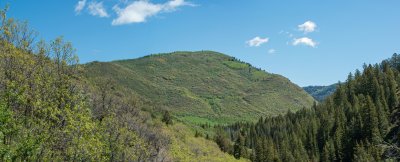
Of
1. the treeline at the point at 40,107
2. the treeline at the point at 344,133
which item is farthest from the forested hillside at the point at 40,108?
the treeline at the point at 344,133

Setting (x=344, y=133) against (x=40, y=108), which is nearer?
(x=40, y=108)

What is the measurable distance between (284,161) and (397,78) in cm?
7714

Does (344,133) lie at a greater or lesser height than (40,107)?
lesser

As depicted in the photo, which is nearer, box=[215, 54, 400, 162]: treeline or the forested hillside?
the forested hillside

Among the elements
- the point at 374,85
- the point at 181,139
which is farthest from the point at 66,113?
the point at 374,85

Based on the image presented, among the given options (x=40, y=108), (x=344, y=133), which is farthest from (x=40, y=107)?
(x=344, y=133)

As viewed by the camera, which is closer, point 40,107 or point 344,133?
point 40,107

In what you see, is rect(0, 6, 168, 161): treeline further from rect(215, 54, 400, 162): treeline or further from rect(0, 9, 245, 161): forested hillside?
rect(215, 54, 400, 162): treeline

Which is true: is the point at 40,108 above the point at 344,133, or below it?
above

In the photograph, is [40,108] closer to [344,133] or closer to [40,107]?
[40,107]

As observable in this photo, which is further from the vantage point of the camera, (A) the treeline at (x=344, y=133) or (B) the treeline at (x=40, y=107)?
(A) the treeline at (x=344, y=133)

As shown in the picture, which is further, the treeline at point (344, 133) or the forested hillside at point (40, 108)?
the treeline at point (344, 133)

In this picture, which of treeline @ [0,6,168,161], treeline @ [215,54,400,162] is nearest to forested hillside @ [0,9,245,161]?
treeline @ [0,6,168,161]

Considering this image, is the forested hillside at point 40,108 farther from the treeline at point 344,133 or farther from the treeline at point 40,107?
the treeline at point 344,133
